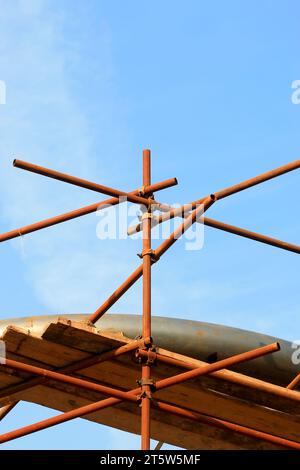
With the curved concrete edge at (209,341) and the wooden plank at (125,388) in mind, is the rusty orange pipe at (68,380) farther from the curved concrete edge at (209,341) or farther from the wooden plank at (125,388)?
the curved concrete edge at (209,341)

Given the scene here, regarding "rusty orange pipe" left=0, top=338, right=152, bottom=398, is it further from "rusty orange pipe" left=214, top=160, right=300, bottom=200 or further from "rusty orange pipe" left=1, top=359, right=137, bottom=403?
"rusty orange pipe" left=214, top=160, right=300, bottom=200

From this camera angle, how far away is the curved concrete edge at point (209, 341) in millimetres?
16734

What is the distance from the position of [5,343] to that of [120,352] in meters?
1.30

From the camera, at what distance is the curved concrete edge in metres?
16.7

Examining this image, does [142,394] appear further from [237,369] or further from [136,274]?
[237,369]

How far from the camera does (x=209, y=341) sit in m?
16.8

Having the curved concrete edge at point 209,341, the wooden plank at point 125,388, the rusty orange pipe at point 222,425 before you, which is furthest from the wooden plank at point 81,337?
the curved concrete edge at point 209,341

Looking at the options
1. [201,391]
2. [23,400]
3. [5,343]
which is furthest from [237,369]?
[5,343]

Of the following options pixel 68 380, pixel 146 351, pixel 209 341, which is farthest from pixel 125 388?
pixel 209 341

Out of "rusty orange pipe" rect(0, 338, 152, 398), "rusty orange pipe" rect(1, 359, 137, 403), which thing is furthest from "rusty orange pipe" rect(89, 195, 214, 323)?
"rusty orange pipe" rect(1, 359, 137, 403)

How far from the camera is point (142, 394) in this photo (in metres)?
13.1

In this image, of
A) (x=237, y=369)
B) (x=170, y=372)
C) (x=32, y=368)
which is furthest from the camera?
(x=237, y=369)

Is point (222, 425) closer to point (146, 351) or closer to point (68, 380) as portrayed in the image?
point (146, 351)
